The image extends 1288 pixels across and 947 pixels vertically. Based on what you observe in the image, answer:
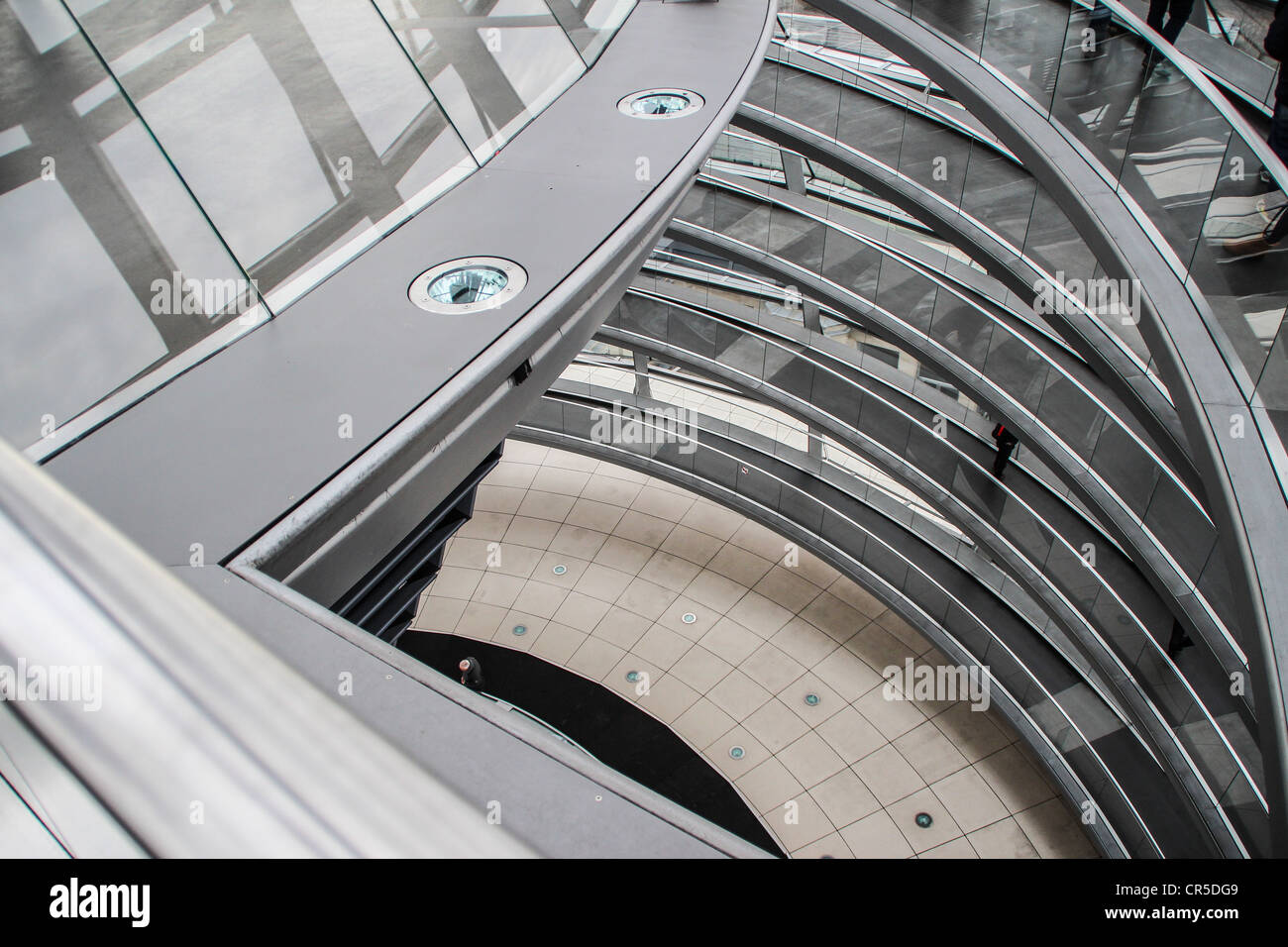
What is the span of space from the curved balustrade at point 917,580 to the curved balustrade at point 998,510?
2089 mm

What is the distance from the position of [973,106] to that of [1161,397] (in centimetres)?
398

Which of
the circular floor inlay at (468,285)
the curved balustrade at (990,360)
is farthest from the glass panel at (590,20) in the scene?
the curved balustrade at (990,360)

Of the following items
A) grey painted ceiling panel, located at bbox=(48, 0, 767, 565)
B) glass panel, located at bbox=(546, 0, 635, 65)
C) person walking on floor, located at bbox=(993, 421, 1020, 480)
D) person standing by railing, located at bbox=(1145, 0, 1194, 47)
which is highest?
person standing by railing, located at bbox=(1145, 0, 1194, 47)

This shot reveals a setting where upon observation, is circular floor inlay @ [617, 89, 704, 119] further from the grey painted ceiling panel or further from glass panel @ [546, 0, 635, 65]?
glass panel @ [546, 0, 635, 65]

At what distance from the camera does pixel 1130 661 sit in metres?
13.4

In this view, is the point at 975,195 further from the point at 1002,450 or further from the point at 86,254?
the point at 86,254

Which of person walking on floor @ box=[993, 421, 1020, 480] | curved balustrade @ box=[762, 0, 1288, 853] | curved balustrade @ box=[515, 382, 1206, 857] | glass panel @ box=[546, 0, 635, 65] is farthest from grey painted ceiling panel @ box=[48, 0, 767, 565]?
curved balustrade @ box=[515, 382, 1206, 857]

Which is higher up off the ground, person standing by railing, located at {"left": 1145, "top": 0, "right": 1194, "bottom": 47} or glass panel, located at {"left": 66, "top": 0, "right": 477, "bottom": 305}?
person standing by railing, located at {"left": 1145, "top": 0, "right": 1194, "bottom": 47}

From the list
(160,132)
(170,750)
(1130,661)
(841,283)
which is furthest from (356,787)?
(841,283)

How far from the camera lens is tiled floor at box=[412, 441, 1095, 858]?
17094 millimetres

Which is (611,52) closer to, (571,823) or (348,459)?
(348,459)

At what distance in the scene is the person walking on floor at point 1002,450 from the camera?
1683 centimetres

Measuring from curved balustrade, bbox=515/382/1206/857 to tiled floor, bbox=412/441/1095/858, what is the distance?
3.90ft

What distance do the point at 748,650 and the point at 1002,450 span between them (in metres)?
6.61
